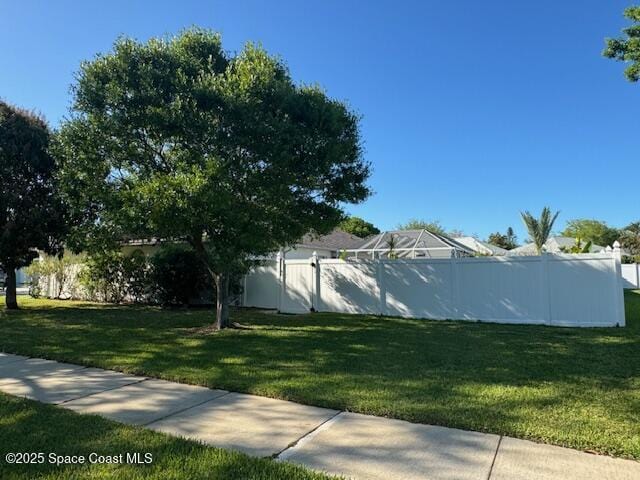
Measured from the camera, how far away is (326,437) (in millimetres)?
4203

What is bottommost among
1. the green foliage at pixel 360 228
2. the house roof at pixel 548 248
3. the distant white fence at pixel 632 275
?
the distant white fence at pixel 632 275

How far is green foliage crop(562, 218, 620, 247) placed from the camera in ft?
196

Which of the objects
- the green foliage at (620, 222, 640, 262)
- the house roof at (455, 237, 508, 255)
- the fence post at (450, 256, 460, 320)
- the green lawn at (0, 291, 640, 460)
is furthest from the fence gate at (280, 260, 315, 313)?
the green foliage at (620, 222, 640, 262)

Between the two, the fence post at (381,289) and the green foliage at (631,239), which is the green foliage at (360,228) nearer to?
the green foliage at (631,239)

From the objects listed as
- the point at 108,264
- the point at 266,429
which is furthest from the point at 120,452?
the point at 108,264

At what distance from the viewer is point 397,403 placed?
198 inches

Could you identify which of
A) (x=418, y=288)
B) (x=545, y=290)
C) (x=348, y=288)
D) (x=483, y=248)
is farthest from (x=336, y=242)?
(x=545, y=290)

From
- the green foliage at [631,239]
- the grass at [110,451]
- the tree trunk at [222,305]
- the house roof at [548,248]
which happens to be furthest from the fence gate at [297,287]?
the green foliage at [631,239]

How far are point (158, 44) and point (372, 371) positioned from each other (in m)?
8.15

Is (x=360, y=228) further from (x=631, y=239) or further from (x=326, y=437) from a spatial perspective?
(x=326, y=437)

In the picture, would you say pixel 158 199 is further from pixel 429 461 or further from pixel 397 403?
pixel 429 461

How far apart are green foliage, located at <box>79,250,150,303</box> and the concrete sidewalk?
12409 mm

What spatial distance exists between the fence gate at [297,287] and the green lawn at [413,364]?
275 cm

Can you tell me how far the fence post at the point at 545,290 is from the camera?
1141cm
